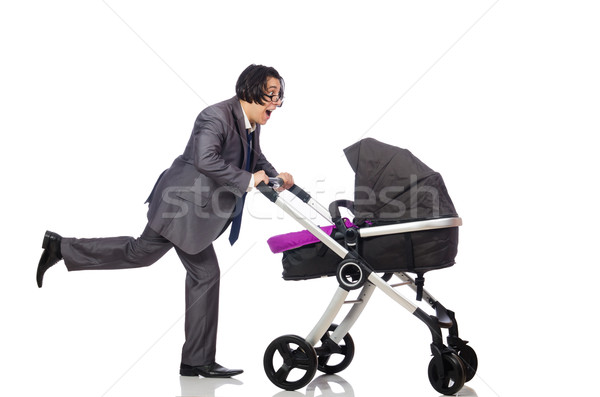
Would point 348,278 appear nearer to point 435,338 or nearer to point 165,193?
point 435,338

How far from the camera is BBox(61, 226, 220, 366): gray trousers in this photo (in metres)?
3.73

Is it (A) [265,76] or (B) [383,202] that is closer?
(B) [383,202]

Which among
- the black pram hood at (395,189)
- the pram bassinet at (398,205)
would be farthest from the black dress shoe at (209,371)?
the black pram hood at (395,189)

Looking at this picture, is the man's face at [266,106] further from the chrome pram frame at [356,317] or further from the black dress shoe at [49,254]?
the black dress shoe at [49,254]

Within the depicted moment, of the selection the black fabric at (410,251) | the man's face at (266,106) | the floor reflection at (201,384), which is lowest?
the floor reflection at (201,384)

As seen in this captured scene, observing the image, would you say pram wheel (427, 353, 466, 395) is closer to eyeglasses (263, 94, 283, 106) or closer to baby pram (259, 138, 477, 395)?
baby pram (259, 138, 477, 395)

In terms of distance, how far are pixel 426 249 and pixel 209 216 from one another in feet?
3.58

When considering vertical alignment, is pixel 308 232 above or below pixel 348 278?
above

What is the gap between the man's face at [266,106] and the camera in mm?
3691

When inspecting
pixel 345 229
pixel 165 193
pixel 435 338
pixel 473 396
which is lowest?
pixel 473 396

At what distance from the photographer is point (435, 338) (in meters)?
3.45

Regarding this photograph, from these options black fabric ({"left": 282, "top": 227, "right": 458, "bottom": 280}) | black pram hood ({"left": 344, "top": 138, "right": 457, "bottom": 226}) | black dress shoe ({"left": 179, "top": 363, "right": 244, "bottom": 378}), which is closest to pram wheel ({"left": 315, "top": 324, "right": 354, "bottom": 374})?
black dress shoe ({"left": 179, "top": 363, "right": 244, "bottom": 378})

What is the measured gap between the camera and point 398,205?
10.9ft

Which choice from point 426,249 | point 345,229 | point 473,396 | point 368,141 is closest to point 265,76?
point 368,141
